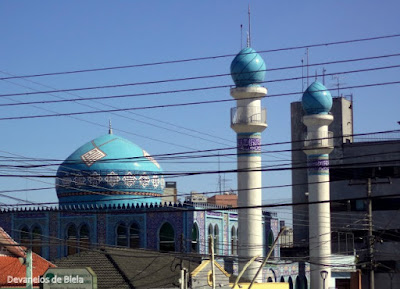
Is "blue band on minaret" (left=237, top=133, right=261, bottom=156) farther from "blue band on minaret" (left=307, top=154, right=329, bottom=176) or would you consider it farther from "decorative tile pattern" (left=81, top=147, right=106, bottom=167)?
"decorative tile pattern" (left=81, top=147, right=106, bottom=167)

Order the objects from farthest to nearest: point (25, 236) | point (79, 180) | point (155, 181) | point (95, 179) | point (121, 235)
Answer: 1. point (155, 181)
2. point (25, 236)
3. point (79, 180)
4. point (95, 179)
5. point (121, 235)

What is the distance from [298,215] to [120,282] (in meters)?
38.8

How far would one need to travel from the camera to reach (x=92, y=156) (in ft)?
189

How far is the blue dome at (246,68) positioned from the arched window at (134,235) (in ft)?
37.2

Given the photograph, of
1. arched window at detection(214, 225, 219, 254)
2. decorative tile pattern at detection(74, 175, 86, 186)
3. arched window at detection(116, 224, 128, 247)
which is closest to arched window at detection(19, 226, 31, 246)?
decorative tile pattern at detection(74, 175, 86, 186)

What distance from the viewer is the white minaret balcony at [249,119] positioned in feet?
166

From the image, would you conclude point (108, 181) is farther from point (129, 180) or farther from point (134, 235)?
point (134, 235)

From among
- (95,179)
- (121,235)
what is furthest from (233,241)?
(95,179)

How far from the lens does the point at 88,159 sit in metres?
57.7

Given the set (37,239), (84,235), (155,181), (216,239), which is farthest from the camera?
(155,181)

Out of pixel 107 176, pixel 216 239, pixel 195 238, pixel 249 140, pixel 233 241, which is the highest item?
pixel 249 140

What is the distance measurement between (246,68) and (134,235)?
42.5ft

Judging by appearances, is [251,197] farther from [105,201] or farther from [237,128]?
[105,201]

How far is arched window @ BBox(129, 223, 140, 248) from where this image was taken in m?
54.3
